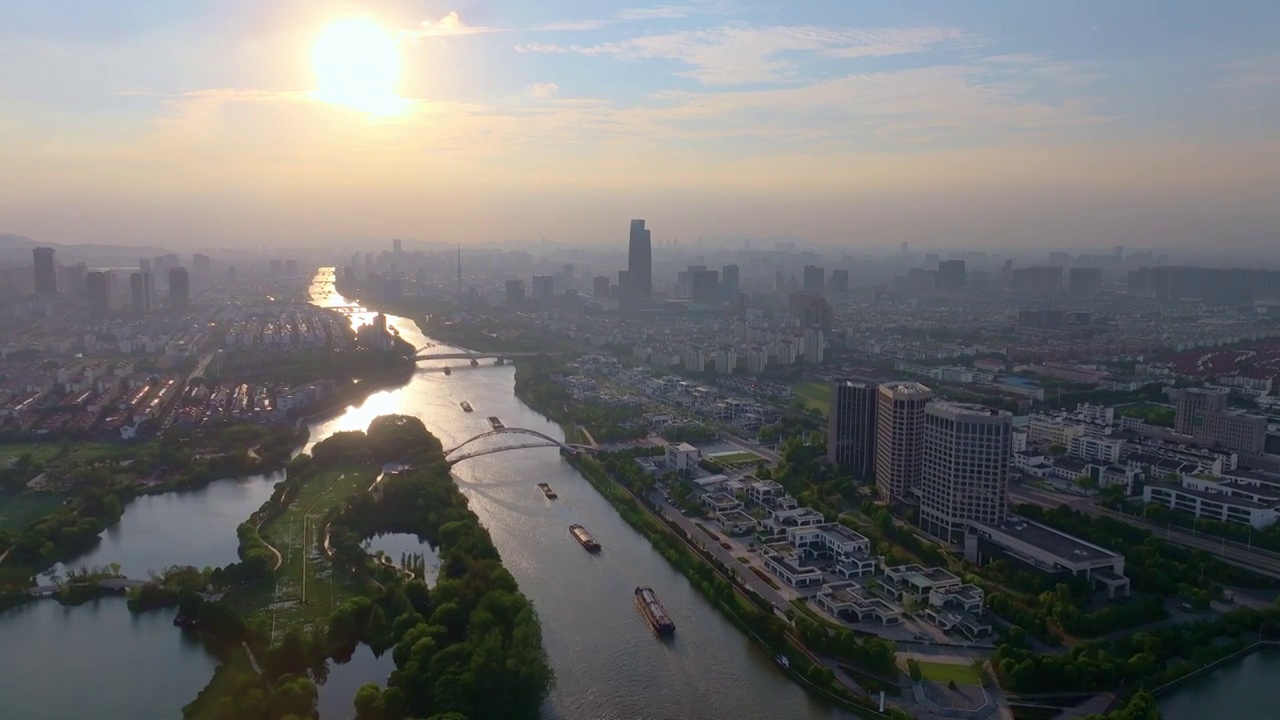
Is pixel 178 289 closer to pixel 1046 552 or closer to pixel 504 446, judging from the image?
pixel 504 446

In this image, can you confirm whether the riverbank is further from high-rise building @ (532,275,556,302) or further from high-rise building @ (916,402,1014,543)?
high-rise building @ (532,275,556,302)

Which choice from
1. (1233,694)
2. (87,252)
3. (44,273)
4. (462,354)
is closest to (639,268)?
(462,354)

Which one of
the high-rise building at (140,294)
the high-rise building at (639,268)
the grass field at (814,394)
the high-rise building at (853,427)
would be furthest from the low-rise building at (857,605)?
the high-rise building at (140,294)

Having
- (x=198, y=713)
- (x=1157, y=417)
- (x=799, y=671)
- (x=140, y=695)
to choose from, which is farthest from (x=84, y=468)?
(x=1157, y=417)

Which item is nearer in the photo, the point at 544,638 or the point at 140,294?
the point at 544,638

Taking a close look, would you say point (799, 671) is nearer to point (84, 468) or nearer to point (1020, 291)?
point (84, 468)

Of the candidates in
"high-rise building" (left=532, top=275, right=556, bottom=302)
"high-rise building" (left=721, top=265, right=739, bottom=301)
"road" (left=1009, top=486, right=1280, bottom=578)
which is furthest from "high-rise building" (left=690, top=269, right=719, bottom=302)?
"road" (left=1009, top=486, right=1280, bottom=578)

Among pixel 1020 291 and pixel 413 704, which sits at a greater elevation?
pixel 1020 291
